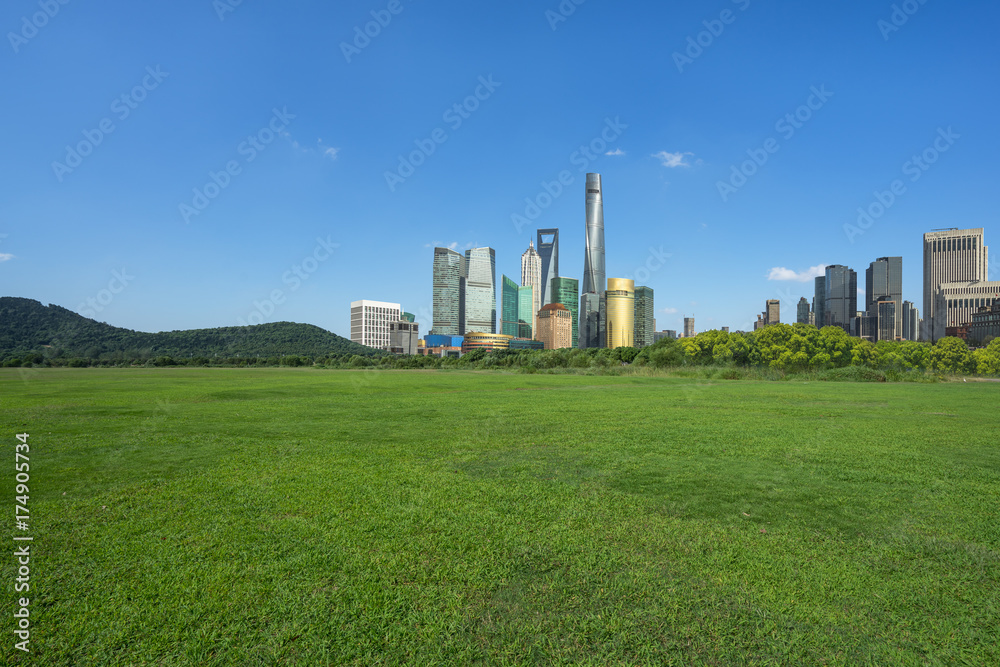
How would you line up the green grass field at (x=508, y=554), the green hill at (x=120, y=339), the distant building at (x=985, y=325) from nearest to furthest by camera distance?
the green grass field at (x=508, y=554) → the green hill at (x=120, y=339) → the distant building at (x=985, y=325)

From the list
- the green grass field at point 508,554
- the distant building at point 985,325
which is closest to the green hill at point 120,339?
the green grass field at point 508,554

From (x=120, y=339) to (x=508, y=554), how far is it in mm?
118414

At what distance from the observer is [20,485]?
6871mm

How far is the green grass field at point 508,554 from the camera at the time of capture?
3.24 meters

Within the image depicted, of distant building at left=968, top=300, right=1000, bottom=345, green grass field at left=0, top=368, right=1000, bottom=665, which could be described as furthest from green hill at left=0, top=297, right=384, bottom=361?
distant building at left=968, top=300, right=1000, bottom=345

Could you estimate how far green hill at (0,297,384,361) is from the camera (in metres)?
77.0

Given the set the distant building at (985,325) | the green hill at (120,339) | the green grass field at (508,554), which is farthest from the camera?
the distant building at (985,325)

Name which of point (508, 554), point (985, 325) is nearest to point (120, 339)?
point (508, 554)

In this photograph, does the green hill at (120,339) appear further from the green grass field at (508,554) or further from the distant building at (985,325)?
the distant building at (985,325)

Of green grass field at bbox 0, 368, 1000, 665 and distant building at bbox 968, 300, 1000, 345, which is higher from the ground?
distant building at bbox 968, 300, 1000, 345

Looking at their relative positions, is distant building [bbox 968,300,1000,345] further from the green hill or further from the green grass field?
the green hill

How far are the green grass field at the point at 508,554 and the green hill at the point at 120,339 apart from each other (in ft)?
296

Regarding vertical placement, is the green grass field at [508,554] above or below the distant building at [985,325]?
below

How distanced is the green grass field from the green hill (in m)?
90.1
